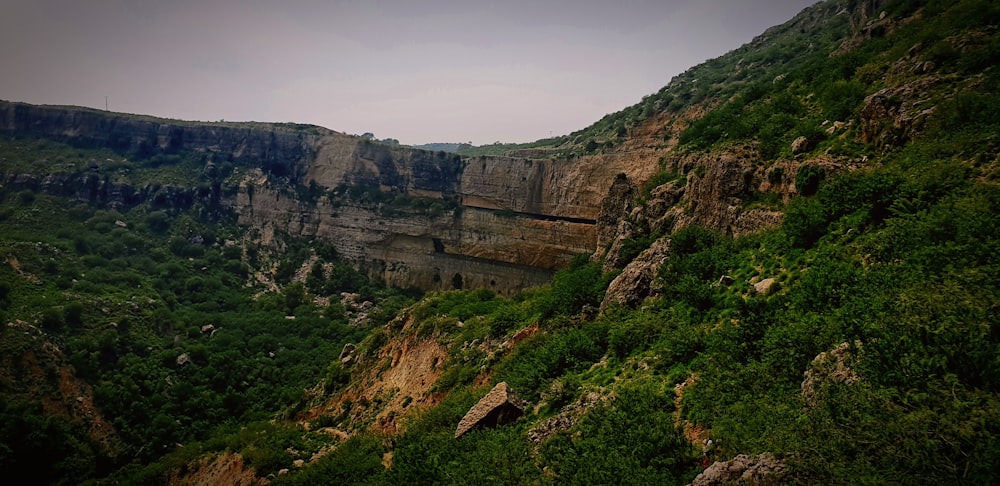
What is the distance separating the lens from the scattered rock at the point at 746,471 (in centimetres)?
664

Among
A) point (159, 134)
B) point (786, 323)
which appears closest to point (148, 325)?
point (159, 134)

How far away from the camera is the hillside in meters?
8.01

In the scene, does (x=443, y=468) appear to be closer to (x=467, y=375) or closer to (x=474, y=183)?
(x=467, y=375)

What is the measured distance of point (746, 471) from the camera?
6.90 metres

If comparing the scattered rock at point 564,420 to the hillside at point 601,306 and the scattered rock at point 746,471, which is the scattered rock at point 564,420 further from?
the scattered rock at point 746,471

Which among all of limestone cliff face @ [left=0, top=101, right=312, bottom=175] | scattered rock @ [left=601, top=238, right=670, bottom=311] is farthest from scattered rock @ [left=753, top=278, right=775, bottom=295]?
limestone cliff face @ [left=0, top=101, right=312, bottom=175]

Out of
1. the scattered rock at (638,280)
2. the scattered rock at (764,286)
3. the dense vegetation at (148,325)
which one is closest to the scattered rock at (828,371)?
the scattered rock at (764,286)

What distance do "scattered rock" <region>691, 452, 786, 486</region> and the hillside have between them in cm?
4

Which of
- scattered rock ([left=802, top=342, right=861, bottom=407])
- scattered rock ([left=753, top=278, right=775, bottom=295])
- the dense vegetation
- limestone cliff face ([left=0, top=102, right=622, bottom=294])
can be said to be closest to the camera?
scattered rock ([left=802, top=342, right=861, bottom=407])

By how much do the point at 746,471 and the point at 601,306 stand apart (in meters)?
10.8

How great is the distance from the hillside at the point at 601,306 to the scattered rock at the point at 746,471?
4cm

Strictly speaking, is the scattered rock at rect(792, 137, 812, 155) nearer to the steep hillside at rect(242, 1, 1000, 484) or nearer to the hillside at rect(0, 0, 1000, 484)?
the steep hillside at rect(242, 1, 1000, 484)

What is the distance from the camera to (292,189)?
62781mm

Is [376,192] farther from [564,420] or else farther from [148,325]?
[564,420]
